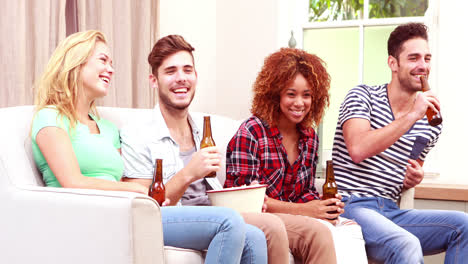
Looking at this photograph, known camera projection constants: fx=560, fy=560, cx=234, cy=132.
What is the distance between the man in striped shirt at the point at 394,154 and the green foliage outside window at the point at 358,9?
4.68ft

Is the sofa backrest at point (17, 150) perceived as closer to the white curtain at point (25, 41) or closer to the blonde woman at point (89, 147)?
the blonde woman at point (89, 147)

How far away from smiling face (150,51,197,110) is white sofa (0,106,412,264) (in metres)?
0.53

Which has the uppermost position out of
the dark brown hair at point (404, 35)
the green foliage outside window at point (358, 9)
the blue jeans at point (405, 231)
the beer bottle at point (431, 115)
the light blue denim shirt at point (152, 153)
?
the green foliage outside window at point (358, 9)

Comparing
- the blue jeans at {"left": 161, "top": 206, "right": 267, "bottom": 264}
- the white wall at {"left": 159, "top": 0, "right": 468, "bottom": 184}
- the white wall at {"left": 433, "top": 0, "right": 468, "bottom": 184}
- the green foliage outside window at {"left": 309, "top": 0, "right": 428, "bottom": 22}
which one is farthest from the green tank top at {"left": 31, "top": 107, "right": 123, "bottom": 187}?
the green foliage outside window at {"left": 309, "top": 0, "right": 428, "bottom": 22}

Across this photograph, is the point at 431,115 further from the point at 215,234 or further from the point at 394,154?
the point at 215,234

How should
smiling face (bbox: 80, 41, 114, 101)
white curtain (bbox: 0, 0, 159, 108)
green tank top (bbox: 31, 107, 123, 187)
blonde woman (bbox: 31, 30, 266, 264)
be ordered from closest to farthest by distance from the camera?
1. blonde woman (bbox: 31, 30, 266, 264)
2. green tank top (bbox: 31, 107, 123, 187)
3. smiling face (bbox: 80, 41, 114, 101)
4. white curtain (bbox: 0, 0, 159, 108)

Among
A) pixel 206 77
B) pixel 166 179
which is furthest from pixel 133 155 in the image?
pixel 206 77

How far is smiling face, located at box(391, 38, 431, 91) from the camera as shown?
7.54ft

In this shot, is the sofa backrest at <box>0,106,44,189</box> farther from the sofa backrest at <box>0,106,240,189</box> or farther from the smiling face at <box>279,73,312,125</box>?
the smiling face at <box>279,73,312,125</box>

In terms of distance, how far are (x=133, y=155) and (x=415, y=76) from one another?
3.89 feet

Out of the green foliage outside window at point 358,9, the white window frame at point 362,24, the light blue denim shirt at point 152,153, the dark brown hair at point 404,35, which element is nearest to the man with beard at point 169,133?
the light blue denim shirt at point 152,153

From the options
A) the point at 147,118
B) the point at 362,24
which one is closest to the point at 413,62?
the point at 147,118

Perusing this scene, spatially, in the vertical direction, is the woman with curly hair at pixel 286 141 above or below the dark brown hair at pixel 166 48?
below

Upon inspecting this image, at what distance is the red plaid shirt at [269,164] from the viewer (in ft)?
6.82
